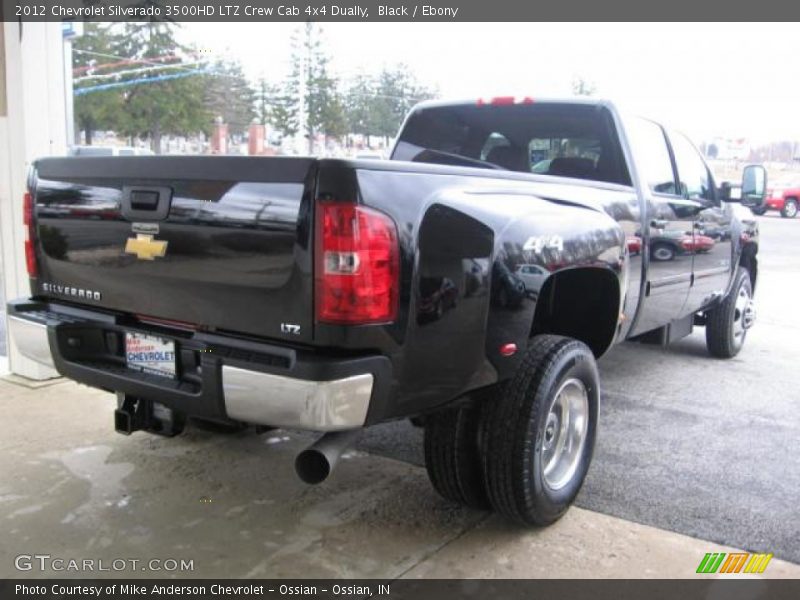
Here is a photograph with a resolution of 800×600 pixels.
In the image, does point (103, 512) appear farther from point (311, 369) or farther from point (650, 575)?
point (650, 575)

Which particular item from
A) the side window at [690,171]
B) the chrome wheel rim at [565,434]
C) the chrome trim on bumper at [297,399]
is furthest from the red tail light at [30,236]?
the side window at [690,171]

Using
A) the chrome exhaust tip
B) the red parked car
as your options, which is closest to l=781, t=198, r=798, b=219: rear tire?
the red parked car

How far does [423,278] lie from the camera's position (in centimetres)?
258

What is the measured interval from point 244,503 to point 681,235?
3.16 meters

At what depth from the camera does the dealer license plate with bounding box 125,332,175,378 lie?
280 centimetres

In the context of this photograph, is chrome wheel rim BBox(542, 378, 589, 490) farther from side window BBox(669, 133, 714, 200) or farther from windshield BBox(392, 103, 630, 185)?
side window BBox(669, 133, 714, 200)

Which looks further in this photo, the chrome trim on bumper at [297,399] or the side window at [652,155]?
the side window at [652,155]

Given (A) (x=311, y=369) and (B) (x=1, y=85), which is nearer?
(A) (x=311, y=369)

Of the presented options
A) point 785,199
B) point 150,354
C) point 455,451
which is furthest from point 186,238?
point 785,199

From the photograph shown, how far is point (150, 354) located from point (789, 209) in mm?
31334

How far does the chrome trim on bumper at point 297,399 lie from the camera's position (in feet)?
7.81

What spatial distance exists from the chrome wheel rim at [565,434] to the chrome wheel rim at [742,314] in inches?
140

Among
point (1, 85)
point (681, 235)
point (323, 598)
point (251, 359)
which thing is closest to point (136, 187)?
point (251, 359)

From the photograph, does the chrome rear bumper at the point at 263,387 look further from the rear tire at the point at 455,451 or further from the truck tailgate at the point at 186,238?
the rear tire at the point at 455,451
